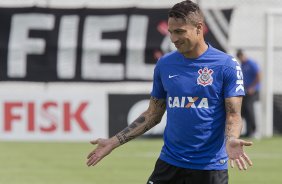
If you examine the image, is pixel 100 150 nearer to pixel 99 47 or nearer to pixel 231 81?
pixel 231 81

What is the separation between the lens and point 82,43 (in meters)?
21.4

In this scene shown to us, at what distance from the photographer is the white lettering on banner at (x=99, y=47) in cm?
2136

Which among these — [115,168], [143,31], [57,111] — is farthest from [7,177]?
[143,31]

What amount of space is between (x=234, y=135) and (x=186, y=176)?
1.80 feet

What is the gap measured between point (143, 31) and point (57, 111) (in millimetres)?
2856

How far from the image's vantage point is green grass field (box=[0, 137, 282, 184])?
1388 cm

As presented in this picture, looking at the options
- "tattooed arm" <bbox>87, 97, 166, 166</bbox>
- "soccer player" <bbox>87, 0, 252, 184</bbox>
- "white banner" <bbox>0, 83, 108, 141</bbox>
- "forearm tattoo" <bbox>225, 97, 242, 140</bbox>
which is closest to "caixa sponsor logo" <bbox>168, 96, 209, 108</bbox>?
"soccer player" <bbox>87, 0, 252, 184</bbox>

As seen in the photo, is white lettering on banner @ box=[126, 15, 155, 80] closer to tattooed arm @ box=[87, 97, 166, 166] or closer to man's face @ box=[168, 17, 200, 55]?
tattooed arm @ box=[87, 97, 166, 166]

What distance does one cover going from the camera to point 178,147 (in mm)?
6953

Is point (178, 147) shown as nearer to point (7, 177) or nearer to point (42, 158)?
point (7, 177)

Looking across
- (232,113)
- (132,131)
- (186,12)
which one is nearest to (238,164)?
(232,113)

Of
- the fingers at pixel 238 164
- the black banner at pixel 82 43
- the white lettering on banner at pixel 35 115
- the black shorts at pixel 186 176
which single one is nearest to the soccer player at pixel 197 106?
the black shorts at pixel 186 176

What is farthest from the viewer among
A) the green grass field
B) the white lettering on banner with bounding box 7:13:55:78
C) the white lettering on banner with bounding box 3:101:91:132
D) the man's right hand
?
the white lettering on banner with bounding box 7:13:55:78

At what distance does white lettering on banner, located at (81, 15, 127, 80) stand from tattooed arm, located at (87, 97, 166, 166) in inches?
544
